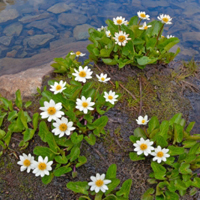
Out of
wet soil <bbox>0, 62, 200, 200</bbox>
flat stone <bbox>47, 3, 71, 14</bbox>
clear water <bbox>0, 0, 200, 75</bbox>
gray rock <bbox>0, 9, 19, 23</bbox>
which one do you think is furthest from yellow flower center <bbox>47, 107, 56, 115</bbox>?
flat stone <bbox>47, 3, 71, 14</bbox>

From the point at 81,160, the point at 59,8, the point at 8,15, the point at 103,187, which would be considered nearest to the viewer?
the point at 103,187

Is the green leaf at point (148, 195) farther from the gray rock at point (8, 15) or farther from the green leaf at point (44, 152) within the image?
the gray rock at point (8, 15)

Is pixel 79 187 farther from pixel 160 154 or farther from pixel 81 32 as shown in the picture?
pixel 81 32

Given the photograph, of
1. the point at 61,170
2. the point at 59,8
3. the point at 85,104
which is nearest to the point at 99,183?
the point at 61,170

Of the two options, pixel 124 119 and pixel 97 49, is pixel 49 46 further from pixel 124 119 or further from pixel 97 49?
A: pixel 124 119

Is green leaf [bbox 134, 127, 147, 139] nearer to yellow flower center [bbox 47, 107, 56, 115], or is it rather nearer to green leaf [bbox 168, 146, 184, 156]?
green leaf [bbox 168, 146, 184, 156]

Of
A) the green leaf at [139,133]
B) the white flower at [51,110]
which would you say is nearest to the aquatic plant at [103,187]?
the green leaf at [139,133]
